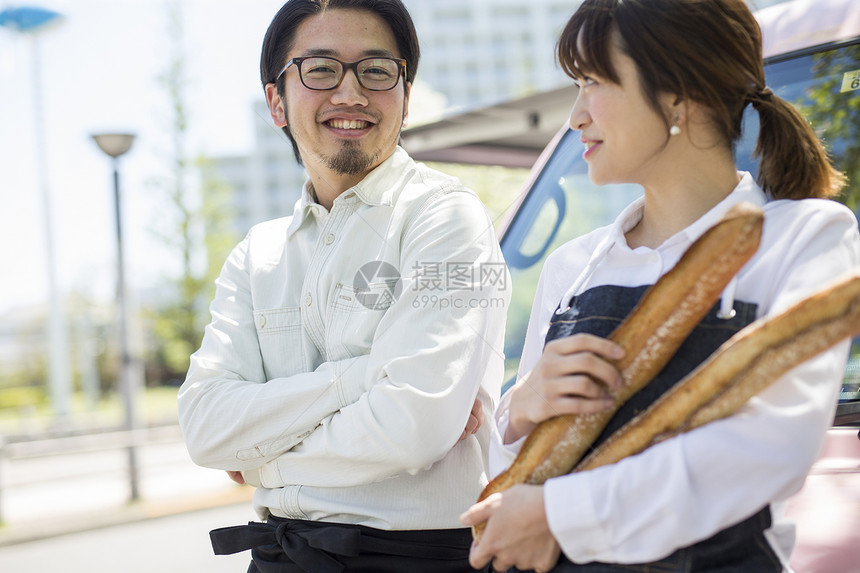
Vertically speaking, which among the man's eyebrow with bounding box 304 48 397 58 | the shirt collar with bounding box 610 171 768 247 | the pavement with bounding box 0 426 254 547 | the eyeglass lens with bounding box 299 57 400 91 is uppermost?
the man's eyebrow with bounding box 304 48 397 58

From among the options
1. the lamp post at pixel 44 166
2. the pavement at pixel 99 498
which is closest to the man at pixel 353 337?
the pavement at pixel 99 498

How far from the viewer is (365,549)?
180cm

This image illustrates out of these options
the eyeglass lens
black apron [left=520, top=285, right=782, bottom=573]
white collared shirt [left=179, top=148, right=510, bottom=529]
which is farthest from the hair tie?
the eyeglass lens

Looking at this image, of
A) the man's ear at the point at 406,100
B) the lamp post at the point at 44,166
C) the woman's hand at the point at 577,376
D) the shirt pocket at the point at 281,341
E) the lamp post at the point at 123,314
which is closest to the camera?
the woman's hand at the point at 577,376

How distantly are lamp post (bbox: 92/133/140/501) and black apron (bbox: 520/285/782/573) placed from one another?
8.86m

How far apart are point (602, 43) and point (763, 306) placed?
55 cm

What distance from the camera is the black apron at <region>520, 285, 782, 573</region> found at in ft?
4.23

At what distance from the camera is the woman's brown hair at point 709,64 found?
1434mm

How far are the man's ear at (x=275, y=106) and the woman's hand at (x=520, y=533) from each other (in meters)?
1.40

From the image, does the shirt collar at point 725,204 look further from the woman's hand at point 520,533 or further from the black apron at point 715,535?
the woman's hand at point 520,533

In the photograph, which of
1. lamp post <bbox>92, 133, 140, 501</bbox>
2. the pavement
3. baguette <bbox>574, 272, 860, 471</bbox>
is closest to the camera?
baguette <bbox>574, 272, 860, 471</bbox>

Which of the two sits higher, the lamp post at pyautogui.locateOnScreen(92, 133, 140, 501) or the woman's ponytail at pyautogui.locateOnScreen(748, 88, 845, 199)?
the woman's ponytail at pyautogui.locateOnScreen(748, 88, 845, 199)

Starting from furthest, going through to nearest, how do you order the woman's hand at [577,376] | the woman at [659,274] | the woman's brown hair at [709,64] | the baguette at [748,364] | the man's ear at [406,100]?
1. the man's ear at [406,100]
2. the woman's brown hair at [709,64]
3. the woman's hand at [577,376]
4. the woman at [659,274]
5. the baguette at [748,364]

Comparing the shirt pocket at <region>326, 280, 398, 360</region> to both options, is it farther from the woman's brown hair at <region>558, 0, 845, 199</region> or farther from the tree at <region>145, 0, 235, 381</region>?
the tree at <region>145, 0, 235, 381</region>
